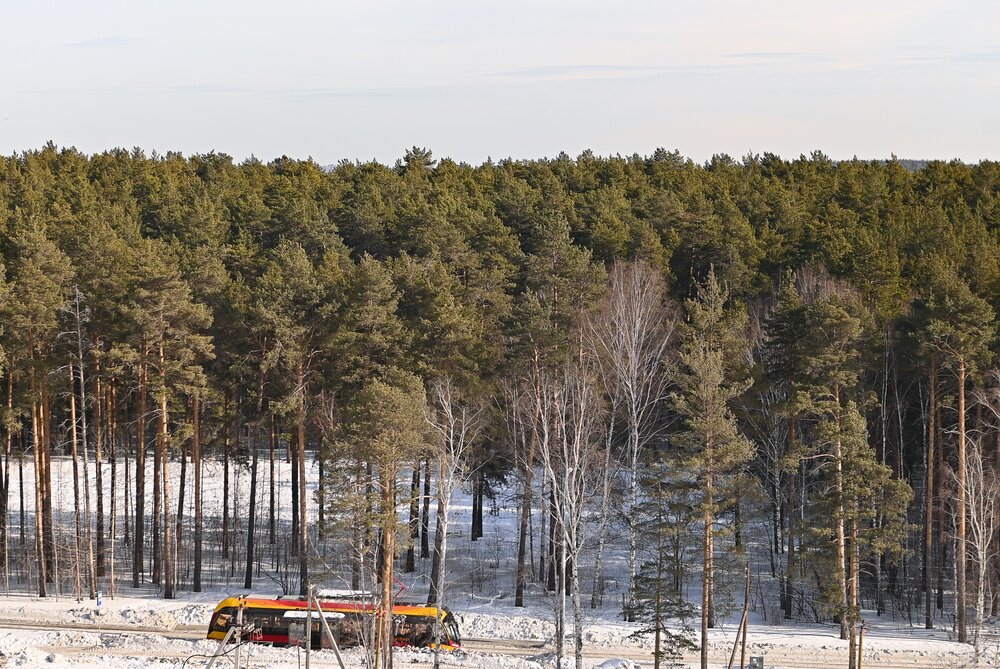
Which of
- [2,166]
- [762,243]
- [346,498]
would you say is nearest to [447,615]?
[346,498]

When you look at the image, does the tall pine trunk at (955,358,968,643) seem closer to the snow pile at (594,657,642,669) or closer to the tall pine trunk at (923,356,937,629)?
the tall pine trunk at (923,356,937,629)

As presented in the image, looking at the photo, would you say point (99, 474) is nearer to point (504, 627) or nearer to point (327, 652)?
point (327, 652)

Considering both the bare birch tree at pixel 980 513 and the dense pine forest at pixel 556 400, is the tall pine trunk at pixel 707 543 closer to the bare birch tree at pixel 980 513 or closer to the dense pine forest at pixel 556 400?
the dense pine forest at pixel 556 400

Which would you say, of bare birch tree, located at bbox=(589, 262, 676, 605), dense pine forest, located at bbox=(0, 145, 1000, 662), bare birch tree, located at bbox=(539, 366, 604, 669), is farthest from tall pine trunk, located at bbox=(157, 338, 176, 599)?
bare birch tree, located at bbox=(589, 262, 676, 605)

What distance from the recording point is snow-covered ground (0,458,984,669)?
33.0 metres

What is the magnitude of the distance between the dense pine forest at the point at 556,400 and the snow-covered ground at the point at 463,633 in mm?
979

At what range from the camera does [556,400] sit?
37.0 m

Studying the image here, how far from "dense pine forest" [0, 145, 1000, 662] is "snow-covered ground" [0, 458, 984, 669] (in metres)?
0.98

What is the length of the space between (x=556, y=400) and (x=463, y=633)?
26.6ft

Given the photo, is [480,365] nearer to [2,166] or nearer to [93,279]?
[93,279]

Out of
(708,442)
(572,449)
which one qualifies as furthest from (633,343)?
(708,442)

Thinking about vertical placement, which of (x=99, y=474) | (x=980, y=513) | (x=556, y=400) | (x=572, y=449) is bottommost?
(x=980, y=513)

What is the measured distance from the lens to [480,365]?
128 ft

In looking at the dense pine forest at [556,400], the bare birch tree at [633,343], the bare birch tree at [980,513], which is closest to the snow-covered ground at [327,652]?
the dense pine forest at [556,400]
